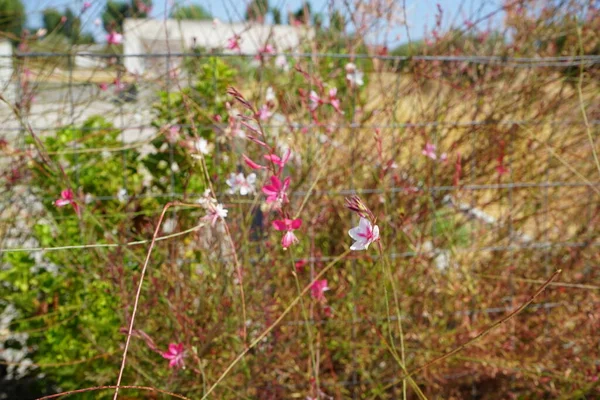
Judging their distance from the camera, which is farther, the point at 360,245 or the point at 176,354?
the point at 176,354

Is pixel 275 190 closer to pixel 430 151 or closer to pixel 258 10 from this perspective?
pixel 430 151

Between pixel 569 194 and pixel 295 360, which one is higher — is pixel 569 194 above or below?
above

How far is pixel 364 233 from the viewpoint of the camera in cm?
113

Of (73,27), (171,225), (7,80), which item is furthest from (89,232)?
(73,27)

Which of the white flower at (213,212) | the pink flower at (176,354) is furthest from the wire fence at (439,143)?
the white flower at (213,212)

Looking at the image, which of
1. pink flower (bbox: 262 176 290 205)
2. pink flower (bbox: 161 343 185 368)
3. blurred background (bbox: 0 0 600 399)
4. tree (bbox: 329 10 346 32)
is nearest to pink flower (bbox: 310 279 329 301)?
blurred background (bbox: 0 0 600 399)

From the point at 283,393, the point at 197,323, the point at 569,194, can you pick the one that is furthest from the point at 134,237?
the point at 569,194

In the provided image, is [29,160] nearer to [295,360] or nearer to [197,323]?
[197,323]

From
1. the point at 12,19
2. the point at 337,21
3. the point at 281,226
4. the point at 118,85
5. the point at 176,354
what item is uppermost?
the point at 12,19

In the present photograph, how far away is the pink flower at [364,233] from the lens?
43.9 inches

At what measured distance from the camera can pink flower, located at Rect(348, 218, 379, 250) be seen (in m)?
1.11

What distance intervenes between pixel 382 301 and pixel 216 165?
698 mm

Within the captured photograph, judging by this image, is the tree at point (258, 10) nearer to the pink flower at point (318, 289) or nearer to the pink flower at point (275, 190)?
the pink flower at point (318, 289)

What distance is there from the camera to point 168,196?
2412 millimetres
